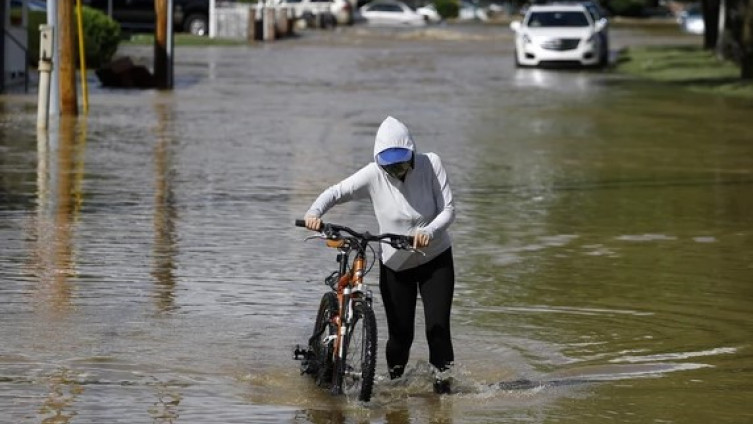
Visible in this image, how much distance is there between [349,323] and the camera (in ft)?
29.1

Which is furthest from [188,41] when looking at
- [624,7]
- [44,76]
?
[624,7]

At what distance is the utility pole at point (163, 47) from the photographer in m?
34.2

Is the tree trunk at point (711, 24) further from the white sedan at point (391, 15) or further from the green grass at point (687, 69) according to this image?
the white sedan at point (391, 15)

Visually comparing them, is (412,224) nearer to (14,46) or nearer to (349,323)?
(349,323)

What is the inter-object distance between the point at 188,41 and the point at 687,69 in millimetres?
17591

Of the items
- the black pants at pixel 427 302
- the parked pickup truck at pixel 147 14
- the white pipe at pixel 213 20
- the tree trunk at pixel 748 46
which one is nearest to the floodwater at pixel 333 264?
the black pants at pixel 427 302

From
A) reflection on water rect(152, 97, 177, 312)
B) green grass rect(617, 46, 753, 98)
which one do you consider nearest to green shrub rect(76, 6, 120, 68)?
green grass rect(617, 46, 753, 98)

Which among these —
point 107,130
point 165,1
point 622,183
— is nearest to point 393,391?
point 622,183

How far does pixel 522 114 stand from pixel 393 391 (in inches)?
811

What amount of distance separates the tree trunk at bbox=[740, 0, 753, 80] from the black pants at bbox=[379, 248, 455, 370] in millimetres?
29212

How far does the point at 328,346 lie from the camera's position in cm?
914

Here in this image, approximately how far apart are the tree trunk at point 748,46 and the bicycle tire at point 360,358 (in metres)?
29.5

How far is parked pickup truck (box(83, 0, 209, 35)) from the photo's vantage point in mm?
55350

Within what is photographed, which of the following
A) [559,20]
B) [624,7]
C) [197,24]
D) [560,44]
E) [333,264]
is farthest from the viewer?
[624,7]
